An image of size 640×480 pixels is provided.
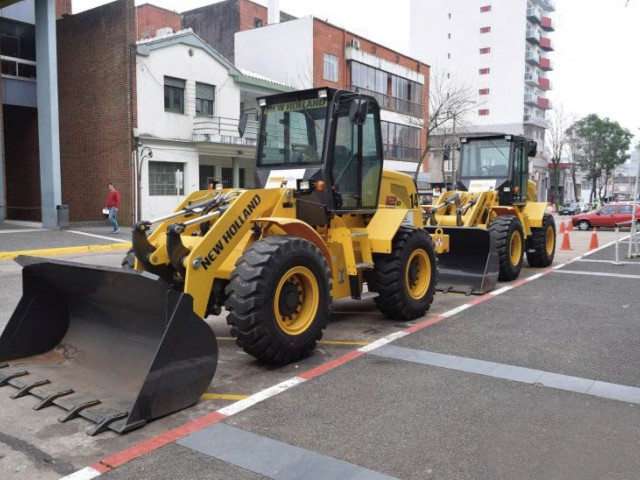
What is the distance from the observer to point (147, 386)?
13.5 ft

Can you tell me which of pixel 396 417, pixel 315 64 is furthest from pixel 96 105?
pixel 396 417

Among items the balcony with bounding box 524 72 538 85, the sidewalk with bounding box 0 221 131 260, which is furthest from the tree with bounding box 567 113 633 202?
the sidewalk with bounding box 0 221 131 260

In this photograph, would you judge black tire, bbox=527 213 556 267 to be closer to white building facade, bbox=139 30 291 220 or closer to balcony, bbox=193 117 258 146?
white building facade, bbox=139 30 291 220

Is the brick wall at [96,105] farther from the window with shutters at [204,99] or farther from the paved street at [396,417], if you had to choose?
the paved street at [396,417]

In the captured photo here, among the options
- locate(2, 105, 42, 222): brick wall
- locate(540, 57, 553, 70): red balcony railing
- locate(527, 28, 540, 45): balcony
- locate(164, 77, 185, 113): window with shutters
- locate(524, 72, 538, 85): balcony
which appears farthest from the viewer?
locate(540, 57, 553, 70): red balcony railing

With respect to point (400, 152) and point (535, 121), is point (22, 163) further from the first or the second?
point (535, 121)

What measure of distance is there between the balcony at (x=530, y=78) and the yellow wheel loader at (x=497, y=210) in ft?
202

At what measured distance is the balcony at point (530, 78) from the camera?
69.6 m

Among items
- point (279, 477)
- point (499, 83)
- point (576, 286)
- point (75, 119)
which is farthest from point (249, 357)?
point (499, 83)

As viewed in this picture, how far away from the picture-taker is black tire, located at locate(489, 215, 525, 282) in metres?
10.6

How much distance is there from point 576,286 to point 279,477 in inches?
340

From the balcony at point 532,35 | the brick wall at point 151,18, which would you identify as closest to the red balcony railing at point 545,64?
the balcony at point 532,35

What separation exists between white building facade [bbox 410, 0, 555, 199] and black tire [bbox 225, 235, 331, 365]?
213 feet

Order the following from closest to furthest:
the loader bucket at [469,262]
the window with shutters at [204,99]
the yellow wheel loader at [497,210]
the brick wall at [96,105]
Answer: the loader bucket at [469,262] < the yellow wheel loader at [497,210] < the brick wall at [96,105] < the window with shutters at [204,99]
